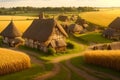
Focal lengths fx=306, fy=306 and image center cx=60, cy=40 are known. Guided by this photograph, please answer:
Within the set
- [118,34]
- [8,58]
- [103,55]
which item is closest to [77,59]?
[103,55]

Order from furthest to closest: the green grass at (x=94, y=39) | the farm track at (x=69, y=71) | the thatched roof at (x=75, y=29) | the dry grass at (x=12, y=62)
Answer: the thatched roof at (x=75, y=29) → the green grass at (x=94, y=39) → the dry grass at (x=12, y=62) → the farm track at (x=69, y=71)

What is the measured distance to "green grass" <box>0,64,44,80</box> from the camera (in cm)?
3803

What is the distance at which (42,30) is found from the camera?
185 ft

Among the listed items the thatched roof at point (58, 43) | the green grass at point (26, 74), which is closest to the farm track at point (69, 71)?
the green grass at point (26, 74)

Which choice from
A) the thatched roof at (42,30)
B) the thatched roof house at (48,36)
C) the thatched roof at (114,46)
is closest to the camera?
the thatched roof house at (48,36)

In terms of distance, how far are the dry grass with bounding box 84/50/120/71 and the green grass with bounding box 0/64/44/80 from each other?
7.28 meters

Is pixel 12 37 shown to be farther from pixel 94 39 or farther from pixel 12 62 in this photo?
pixel 12 62

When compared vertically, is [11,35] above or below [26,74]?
above

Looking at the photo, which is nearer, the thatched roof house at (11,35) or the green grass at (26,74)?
the green grass at (26,74)

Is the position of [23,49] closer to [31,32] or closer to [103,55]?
[31,32]

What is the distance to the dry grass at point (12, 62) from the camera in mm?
40438

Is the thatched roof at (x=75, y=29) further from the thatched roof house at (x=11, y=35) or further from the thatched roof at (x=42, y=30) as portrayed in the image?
the thatched roof at (x=42, y=30)

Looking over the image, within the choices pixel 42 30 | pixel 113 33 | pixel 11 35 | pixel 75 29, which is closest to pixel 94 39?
pixel 113 33

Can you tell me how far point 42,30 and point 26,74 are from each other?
17815 millimetres
